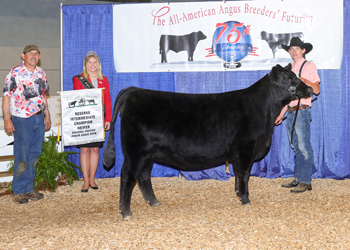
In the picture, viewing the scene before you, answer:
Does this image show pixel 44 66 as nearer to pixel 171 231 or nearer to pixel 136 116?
pixel 136 116

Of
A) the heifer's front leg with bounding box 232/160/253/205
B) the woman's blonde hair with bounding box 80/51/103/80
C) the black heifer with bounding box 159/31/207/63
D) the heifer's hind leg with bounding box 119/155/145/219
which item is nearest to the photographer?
the heifer's hind leg with bounding box 119/155/145/219

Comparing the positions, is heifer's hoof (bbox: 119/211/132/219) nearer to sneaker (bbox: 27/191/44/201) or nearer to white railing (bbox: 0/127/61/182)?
sneaker (bbox: 27/191/44/201)

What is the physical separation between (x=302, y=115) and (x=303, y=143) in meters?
0.38

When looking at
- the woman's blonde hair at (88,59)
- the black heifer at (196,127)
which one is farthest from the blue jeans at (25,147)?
the black heifer at (196,127)

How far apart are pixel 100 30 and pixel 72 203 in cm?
270

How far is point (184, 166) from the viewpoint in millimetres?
3926

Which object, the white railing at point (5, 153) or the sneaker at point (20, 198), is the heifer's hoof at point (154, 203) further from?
the white railing at point (5, 153)

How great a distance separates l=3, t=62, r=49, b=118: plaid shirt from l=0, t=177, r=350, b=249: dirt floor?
1.23 meters

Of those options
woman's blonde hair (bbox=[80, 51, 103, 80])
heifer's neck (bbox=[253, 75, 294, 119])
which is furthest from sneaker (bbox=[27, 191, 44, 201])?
heifer's neck (bbox=[253, 75, 294, 119])

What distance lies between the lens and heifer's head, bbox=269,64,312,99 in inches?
161

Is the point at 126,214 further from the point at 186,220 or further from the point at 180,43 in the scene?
the point at 180,43

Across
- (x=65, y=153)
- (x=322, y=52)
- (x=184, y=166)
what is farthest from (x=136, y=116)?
(x=322, y=52)

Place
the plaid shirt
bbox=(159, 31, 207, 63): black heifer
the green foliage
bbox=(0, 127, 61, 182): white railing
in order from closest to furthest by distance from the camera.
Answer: the plaid shirt → the green foliage → bbox=(159, 31, 207, 63): black heifer → bbox=(0, 127, 61, 182): white railing

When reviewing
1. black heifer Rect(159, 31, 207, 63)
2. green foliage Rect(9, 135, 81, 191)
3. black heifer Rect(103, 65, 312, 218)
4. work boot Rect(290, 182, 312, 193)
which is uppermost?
black heifer Rect(159, 31, 207, 63)
